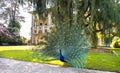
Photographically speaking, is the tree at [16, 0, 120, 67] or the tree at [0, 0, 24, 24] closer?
the tree at [16, 0, 120, 67]

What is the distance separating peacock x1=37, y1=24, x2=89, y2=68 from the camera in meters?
9.33

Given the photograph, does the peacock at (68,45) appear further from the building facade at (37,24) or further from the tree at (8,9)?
the tree at (8,9)

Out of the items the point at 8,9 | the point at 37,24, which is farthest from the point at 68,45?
the point at 37,24

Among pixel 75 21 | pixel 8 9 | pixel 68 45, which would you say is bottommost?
pixel 68 45

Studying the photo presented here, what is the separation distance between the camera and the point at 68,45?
378 inches

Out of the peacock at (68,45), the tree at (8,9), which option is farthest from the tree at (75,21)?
the tree at (8,9)

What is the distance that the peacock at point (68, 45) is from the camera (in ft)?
30.6

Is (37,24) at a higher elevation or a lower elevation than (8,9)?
lower

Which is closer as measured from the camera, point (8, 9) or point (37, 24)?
point (8, 9)

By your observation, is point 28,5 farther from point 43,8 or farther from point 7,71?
point 7,71

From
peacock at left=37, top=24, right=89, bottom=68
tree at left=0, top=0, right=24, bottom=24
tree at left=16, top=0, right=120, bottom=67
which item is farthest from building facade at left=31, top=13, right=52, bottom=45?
tree at left=0, top=0, right=24, bottom=24

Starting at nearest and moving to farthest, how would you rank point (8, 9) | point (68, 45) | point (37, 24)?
1. point (68, 45)
2. point (8, 9)
3. point (37, 24)

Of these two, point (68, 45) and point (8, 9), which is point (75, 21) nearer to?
point (68, 45)

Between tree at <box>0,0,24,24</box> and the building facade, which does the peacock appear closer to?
the building facade
